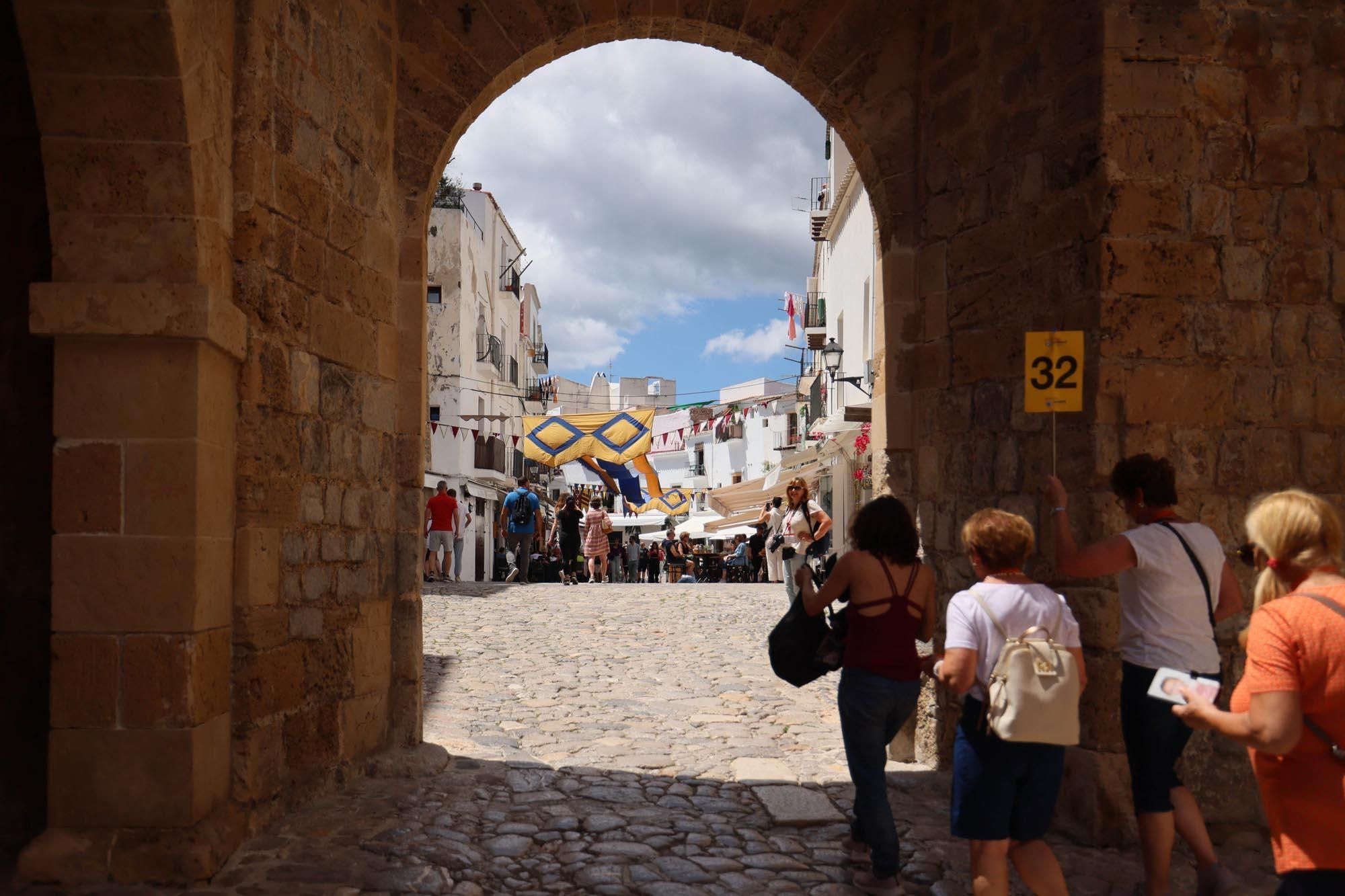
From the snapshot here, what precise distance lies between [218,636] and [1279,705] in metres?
3.43

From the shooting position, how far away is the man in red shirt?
598 inches

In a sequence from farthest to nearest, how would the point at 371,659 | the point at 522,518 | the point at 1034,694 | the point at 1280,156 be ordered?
the point at 522,518
the point at 371,659
the point at 1280,156
the point at 1034,694

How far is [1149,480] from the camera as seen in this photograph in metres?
3.75

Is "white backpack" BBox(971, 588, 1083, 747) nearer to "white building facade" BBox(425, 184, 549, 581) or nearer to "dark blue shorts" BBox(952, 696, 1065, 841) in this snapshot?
"dark blue shorts" BBox(952, 696, 1065, 841)

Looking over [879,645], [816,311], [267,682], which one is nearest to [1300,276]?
[879,645]

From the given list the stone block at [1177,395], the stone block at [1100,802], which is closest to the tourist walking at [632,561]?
the stone block at [1100,802]

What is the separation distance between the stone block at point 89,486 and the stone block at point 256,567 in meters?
0.53

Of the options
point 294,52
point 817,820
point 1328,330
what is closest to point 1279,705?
point 817,820

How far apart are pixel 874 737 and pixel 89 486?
8.99 ft

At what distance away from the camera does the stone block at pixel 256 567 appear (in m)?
4.48

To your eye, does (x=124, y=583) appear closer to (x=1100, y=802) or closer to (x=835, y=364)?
(x=1100, y=802)

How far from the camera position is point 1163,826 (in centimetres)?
368

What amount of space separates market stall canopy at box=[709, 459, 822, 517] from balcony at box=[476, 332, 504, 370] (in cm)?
758

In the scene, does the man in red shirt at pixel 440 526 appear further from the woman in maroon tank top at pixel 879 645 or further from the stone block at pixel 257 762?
the woman in maroon tank top at pixel 879 645
